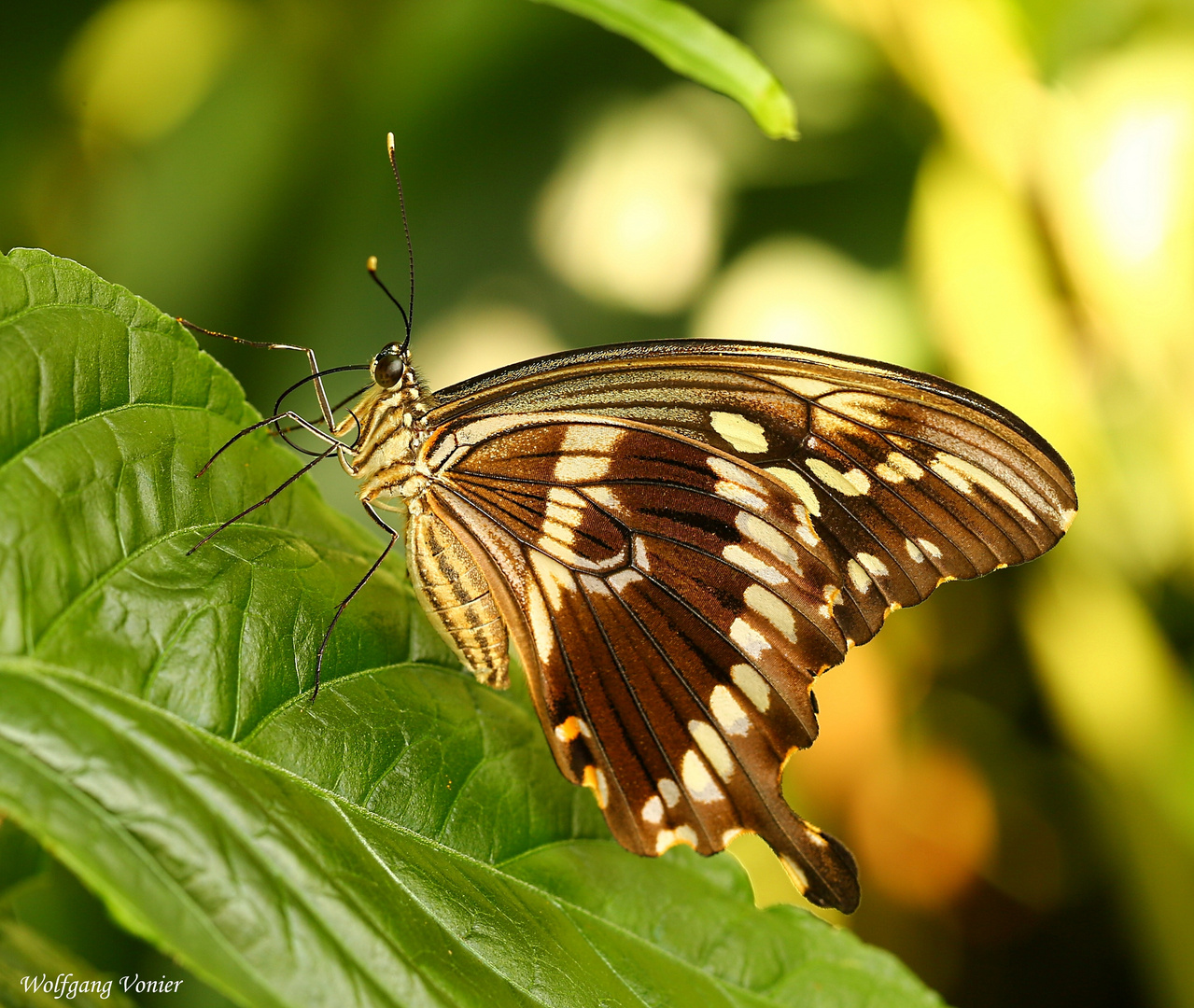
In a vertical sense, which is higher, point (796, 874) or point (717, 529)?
point (717, 529)

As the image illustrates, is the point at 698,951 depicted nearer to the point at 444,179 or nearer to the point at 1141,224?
the point at 444,179

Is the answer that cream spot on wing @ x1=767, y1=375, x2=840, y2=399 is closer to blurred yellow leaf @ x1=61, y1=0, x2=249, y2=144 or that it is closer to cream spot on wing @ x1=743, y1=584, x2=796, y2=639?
cream spot on wing @ x1=743, y1=584, x2=796, y2=639

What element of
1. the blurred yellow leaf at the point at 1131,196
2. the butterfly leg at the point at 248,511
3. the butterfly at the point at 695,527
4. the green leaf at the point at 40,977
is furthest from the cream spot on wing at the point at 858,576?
the blurred yellow leaf at the point at 1131,196

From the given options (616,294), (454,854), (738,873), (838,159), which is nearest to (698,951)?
(738,873)

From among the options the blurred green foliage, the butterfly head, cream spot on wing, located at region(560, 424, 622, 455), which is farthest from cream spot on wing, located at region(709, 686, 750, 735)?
the blurred green foliage

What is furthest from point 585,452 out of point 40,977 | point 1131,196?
point 1131,196

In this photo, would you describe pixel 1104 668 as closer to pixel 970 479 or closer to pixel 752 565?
pixel 970 479
